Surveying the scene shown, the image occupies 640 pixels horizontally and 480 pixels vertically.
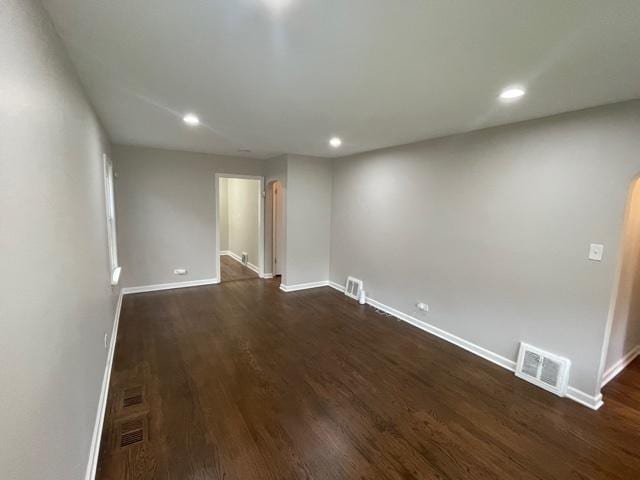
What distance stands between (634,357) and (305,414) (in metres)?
3.71

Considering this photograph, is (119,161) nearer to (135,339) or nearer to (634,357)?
(135,339)

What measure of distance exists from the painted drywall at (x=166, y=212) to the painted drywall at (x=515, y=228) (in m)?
3.16

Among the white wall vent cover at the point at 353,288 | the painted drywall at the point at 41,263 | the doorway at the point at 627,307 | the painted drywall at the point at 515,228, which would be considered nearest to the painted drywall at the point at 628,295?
the doorway at the point at 627,307

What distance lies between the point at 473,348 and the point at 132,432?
10.8ft

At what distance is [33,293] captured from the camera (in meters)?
1.04

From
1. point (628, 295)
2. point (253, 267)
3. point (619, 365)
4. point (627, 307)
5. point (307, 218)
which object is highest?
point (307, 218)

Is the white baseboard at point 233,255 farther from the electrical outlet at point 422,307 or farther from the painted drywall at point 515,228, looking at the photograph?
the electrical outlet at point 422,307

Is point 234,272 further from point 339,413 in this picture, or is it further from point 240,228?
point 339,413

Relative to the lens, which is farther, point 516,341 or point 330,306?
point 330,306

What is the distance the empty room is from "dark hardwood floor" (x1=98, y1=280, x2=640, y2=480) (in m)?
0.02

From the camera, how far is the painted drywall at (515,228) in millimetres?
2381

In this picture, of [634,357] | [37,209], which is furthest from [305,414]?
[634,357]

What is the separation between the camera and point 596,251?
2.41 meters

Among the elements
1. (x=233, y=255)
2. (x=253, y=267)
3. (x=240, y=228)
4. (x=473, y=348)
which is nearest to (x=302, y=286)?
(x=253, y=267)
